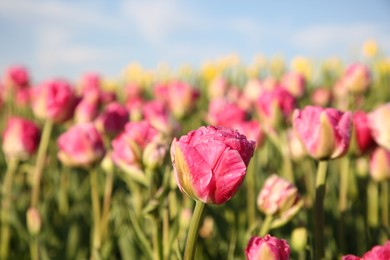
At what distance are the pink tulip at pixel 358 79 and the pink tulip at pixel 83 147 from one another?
1.57m

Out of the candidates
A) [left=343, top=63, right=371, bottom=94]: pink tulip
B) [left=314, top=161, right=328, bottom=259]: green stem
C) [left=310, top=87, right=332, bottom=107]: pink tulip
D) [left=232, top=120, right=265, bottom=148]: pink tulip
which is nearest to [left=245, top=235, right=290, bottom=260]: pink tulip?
[left=314, top=161, right=328, bottom=259]: green stem

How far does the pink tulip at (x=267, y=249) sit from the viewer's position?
0.71m

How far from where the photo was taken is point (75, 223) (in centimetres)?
179

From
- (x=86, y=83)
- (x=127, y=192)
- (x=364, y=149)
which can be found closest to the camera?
(x=364, y=149)

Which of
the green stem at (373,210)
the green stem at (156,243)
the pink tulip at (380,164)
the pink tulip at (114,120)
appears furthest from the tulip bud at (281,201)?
the pink tulip at (114,120)

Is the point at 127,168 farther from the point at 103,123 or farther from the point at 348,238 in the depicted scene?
the point at 348,238

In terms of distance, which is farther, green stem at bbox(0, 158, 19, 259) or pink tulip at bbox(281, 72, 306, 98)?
pink tulip at bbox(281, 72, 306, 98)

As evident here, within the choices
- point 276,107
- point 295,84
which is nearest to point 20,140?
point 276,107

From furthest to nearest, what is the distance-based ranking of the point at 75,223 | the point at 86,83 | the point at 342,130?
the point at 86,83 → the point at 75,223 → the point at 342,130

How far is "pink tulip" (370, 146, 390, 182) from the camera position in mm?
1397

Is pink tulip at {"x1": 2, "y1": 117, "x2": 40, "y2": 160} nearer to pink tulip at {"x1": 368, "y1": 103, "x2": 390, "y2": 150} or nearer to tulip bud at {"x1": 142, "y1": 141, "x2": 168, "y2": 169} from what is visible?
tulip bud at {"x1": 142, "y1": 141, "x2": 168, "y2": 169}

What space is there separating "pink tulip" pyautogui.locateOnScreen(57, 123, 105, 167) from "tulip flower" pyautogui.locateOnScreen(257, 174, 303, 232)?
1.95ft

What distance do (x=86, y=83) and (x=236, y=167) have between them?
9.39 feet

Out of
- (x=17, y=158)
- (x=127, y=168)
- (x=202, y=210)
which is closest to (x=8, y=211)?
(x=17, y=158)
